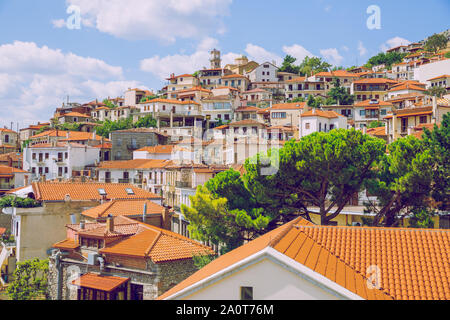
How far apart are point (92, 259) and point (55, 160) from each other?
124 ft

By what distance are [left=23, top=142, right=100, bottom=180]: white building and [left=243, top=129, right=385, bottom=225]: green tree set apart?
37.5m

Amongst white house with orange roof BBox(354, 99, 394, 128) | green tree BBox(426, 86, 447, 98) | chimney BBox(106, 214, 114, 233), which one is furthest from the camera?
white house with orange roof BBox(354, 99, 394, 128)

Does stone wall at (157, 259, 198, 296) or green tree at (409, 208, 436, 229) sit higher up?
green tree at (409, 208, 436, 229)

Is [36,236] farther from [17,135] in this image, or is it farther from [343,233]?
[17,135]

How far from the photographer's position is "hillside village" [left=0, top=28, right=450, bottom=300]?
28.3 feet

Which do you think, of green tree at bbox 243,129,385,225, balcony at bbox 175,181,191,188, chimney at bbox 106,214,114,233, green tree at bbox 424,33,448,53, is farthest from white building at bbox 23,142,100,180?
green tree at bbox 424,33,448,53

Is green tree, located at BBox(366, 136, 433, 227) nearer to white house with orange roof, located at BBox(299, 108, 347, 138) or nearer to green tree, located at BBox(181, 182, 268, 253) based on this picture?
green tree, located at BBox(181, 182, 268, 253)

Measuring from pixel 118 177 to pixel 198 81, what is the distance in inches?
1919

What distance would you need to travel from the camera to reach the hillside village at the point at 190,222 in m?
8.62

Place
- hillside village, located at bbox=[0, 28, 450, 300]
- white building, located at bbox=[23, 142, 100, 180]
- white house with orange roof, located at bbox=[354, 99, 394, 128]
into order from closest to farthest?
1. hillside village, located at bbox=[0, 28, 450, 300]
2. white building, located at bbox=[23, 142, 100, 180]
3. white house with orange roof, located at bbox=[354, 99, 394, 128]

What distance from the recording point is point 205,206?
1855 centimetres

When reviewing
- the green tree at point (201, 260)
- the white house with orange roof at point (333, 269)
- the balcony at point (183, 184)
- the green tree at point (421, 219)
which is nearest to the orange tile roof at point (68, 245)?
the green tree at point (201, 260)

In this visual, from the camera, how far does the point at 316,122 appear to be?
51000 mm

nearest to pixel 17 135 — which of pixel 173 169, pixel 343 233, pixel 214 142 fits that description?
pixel 214 142
